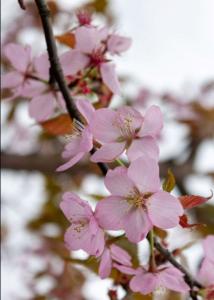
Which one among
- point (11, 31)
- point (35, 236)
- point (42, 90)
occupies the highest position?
point (42, 90)

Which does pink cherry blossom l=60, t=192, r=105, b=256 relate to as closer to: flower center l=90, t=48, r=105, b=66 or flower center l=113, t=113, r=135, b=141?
flower center l=113, t=113, r=135, b=141

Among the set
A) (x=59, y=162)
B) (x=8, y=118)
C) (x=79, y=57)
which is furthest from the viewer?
(x=8, y=118)

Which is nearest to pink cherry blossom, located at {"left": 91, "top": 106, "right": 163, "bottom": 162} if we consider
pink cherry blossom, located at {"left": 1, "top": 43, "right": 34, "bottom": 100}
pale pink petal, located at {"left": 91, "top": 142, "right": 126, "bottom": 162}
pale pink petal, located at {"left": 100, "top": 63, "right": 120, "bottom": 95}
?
pale pink petal, located at {"left": 91, "top": 142, "right": 126, "bottom": 162}

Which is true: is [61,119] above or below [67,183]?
above

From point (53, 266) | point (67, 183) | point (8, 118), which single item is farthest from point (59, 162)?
point (67, 183)

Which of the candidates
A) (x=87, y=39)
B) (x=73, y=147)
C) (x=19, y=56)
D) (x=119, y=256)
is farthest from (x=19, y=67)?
(x=119, y=256)

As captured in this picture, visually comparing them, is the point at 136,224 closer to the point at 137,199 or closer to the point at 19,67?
the point at 137,199

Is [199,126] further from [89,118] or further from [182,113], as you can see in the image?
[89,118]
